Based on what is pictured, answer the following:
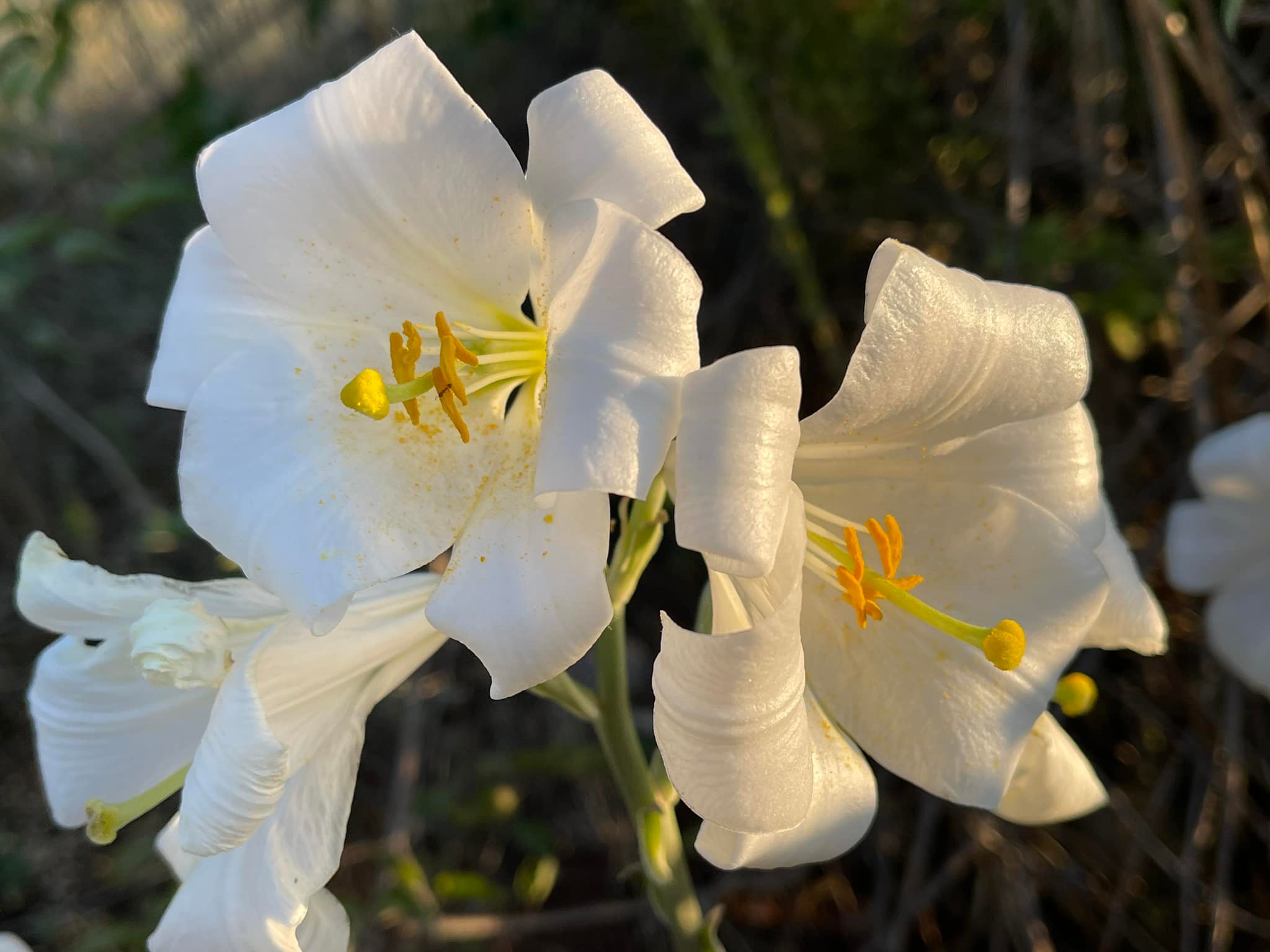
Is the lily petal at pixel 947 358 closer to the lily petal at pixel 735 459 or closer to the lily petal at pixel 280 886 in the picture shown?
the lily petal at pixel 735 459

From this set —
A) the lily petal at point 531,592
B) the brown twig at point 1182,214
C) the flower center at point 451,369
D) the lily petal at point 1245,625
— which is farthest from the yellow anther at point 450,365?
the lily petal at point 1245,625

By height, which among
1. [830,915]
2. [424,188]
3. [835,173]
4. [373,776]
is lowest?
[830,915]

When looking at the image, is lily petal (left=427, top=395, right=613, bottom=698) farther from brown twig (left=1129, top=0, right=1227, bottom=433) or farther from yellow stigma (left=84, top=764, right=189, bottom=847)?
brown twig (left=1129, top=0, right=1227, bottom=433)

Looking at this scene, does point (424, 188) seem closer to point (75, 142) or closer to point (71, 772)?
point (71, 772)

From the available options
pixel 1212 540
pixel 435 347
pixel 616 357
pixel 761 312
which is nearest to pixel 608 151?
pixel 616 357

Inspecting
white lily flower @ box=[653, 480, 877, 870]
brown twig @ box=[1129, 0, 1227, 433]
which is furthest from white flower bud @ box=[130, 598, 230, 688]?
brown twig @ box=[1129, 0, 1227, 433]

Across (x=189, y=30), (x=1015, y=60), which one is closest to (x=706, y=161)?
(x=1015, y=60)
